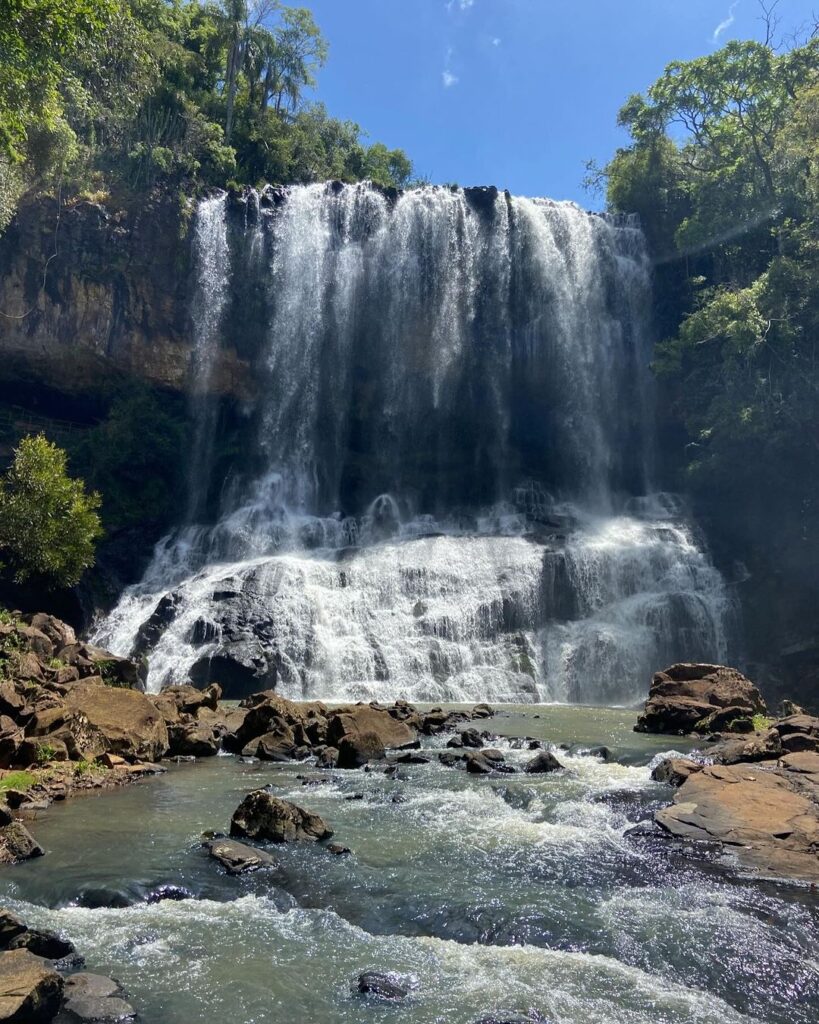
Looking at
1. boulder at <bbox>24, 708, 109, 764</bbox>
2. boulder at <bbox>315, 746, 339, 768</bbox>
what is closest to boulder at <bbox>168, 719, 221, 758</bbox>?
boulder at <bbox>24, 708, 109, 764</bbox>

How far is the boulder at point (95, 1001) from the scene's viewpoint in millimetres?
4758

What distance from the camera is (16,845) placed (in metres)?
7.73

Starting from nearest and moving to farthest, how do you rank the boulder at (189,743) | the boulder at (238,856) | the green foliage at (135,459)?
the boulder at (238,856), the boulder at (189,743), the green foliage at (135,459)

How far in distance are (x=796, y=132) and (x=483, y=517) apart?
67.6 feet

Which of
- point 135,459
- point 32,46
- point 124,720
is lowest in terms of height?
point 124,720

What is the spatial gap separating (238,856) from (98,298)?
33325mm

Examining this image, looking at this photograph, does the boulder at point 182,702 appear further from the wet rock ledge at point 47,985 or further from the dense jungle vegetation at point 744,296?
the dense jungle vegetation at point 744,296

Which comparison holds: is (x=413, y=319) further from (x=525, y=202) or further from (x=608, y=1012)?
(x=608, y=1012)

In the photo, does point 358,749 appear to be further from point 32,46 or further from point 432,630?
point 32,46

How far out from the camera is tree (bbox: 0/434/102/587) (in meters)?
24.9

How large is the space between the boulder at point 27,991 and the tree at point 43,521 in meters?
22.1

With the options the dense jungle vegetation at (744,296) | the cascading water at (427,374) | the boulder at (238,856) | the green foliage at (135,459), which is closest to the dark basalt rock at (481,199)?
the cascading water at (427,374)

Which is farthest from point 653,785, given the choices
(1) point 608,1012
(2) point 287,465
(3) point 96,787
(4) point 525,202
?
(4) point 525,202

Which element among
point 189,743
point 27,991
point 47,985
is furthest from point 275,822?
point 189,743
